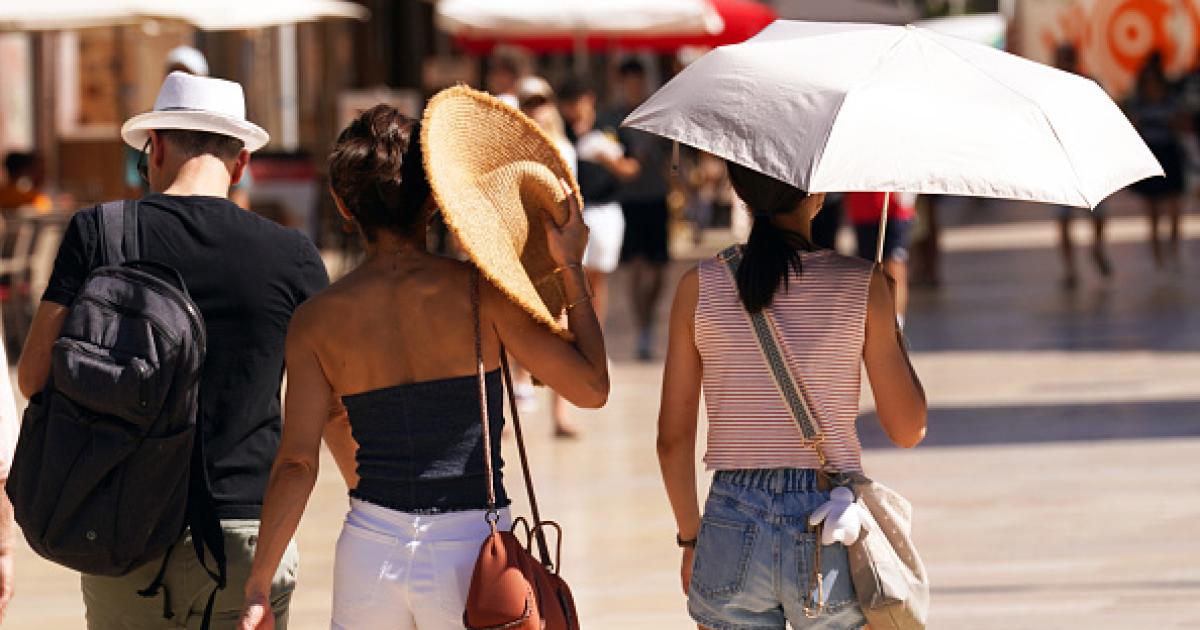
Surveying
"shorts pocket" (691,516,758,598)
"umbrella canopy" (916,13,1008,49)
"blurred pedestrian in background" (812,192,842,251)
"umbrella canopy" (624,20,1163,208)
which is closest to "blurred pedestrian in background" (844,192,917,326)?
"blurred pedestrian in background" (812,192,842,251)

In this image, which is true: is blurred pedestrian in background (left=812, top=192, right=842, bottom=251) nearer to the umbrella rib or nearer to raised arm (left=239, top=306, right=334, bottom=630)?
the umbrella rib

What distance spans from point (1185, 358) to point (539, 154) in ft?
32.7

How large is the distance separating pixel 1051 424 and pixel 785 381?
7.13 m

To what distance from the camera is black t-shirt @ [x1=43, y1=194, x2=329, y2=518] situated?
4.14m

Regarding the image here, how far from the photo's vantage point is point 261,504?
426 centimetres

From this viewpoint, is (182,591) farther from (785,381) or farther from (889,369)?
(889,369)

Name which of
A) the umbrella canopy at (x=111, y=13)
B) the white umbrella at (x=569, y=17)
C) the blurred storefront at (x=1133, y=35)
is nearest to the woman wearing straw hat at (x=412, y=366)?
the umbrella canopy at (x=111, y=13)

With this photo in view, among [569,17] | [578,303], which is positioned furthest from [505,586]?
[569,17]

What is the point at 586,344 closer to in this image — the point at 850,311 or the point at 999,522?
the point at 850,311

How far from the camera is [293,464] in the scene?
383 centimetres

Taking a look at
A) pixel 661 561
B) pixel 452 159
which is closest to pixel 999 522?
pixel 661 561

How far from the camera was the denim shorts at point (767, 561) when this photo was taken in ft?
12.7

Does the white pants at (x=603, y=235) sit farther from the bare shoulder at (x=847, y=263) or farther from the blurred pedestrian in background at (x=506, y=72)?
the bare shoulder at (x=847, y=263)

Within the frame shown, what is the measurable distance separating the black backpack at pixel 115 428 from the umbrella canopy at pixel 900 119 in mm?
1039
